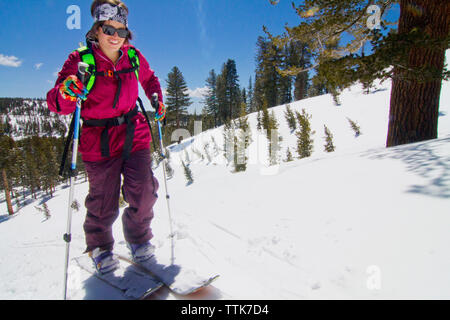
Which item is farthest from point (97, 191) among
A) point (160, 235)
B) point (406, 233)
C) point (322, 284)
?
point (406, 233)

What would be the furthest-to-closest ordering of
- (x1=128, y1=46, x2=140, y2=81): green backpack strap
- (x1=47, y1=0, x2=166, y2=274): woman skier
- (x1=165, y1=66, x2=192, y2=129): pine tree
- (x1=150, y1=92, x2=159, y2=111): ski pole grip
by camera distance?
(x1=165, y1=66, x2=192, y2=129): pine tree
(x1=150, y1=92, x2=159, y2=111): ski pole grip
(x1=128, y1=46, x2=140, y2=81): green backpack strap
(x1=47, y1=0, x2=166, y2=274): woman skier

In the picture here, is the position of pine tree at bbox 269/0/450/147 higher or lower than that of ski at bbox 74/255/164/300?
higher

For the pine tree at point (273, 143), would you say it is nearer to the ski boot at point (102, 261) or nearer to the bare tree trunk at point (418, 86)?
the bare tree trunk at point (418, 86)

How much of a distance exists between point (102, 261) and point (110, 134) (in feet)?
4.27

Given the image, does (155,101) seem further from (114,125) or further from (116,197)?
(116,197)

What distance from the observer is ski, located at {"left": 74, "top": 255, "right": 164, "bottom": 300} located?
6.22 ft

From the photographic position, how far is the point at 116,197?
2.27 m

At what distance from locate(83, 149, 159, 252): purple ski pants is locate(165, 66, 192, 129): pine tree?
36.1 meters

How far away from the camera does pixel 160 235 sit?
→ 10.6ft

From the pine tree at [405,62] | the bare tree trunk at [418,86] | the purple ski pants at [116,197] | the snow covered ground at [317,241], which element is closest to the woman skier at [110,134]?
the purple ski pants at [116,197]

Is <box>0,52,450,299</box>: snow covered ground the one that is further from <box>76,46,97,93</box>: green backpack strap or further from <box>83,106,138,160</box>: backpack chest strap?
<box>76,46,97,93</box>: green backpack strap

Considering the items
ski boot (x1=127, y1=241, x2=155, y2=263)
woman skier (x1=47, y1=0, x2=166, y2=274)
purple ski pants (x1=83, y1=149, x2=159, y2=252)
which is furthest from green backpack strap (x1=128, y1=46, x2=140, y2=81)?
ski boot (x1=127, y1=241, x2=155, y2=263)

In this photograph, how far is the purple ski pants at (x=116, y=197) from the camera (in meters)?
2.14

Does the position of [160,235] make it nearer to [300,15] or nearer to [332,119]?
[300,15]
